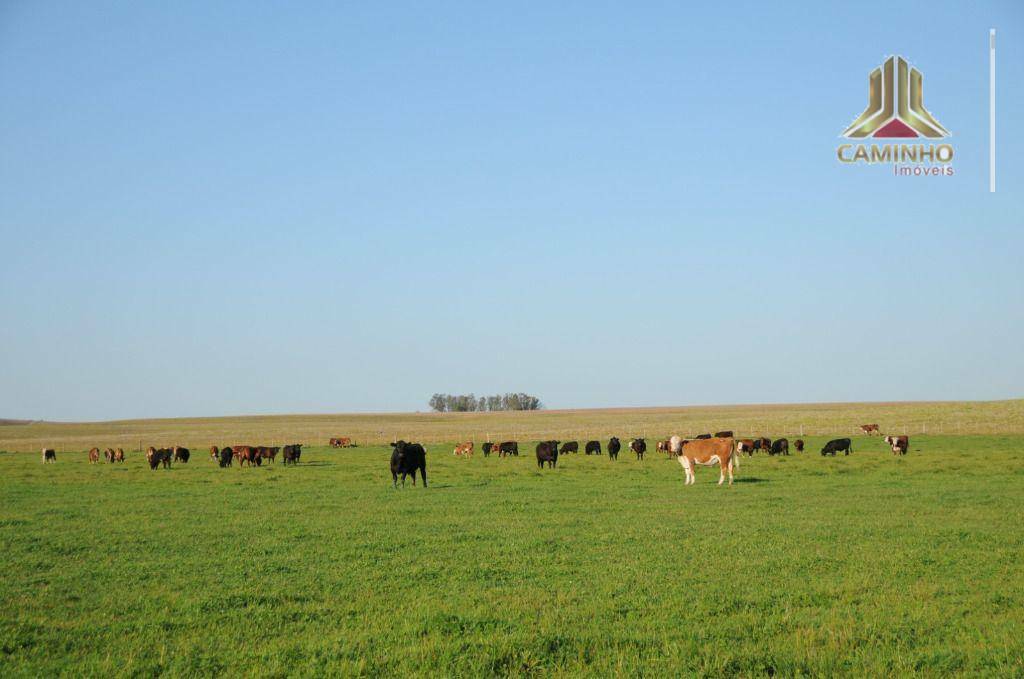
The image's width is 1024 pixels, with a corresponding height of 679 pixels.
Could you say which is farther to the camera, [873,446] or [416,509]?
[873,446]

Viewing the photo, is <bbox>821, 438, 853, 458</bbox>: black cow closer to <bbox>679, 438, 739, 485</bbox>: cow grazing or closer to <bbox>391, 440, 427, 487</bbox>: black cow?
<bbox>679, 438, 739, 485</bbox>: cow grazing

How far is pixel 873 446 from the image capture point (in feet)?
176

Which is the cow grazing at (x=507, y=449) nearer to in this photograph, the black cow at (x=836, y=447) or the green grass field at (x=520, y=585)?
the black cow at (x=836, y=447)

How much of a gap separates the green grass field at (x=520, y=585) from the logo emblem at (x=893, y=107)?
2024 cm

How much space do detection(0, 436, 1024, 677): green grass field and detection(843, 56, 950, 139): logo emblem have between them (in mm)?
20239

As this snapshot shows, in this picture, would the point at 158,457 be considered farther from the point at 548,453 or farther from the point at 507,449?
the point at 507,449

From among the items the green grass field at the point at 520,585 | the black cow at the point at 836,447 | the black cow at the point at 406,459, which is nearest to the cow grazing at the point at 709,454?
the green grass field at the point at 520,585

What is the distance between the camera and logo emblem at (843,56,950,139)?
122 feet

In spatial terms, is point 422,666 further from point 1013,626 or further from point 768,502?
point 768,502

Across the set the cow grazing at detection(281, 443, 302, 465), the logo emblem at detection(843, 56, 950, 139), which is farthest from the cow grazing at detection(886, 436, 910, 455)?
the cow grazing at detection(281, 443, 302, 465)

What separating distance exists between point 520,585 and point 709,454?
18.9 metres

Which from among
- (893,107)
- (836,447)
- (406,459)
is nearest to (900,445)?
(836,447)

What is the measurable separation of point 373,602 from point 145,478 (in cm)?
2922

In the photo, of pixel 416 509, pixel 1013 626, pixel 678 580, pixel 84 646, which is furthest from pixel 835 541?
pixel 84 646
